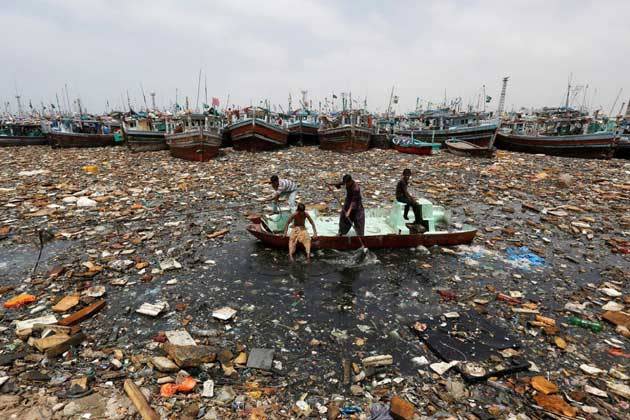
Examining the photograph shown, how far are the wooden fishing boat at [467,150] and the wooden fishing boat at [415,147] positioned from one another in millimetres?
844

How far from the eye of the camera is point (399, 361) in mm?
3604

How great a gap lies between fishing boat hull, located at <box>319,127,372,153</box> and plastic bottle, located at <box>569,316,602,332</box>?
16024mm

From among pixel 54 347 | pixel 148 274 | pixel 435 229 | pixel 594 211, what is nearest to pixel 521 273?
pixel 435 229

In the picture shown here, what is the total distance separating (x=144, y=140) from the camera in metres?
19.3

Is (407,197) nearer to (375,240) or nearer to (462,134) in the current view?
(375,240)

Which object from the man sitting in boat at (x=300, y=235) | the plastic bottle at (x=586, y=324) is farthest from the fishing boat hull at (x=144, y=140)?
→ the plastic bottle at (x=586, y=324)

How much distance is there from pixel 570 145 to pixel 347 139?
1169cm


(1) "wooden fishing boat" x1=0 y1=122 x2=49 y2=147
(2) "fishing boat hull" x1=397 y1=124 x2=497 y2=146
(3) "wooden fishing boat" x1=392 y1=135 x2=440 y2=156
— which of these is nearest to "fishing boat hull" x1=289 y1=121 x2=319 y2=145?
(3) "wooden fishing boat" x1=392 y1=135 x2=440 y2=156

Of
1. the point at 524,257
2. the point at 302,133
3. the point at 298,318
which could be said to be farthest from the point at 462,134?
the point at 298,318

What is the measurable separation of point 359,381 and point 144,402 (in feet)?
6.45

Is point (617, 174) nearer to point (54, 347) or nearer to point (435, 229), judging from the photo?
point (435, 229)

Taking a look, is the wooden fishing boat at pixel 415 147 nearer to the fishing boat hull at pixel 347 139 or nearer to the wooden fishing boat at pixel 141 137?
the fishing boat hull at pixel 347 139

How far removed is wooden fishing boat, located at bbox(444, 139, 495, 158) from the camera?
17.1 meters

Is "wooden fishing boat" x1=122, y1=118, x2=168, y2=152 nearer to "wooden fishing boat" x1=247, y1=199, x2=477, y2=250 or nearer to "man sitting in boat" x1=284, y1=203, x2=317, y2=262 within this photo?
"wooden fishing boat" x1=247, y1=199, x2=477, y2=250
